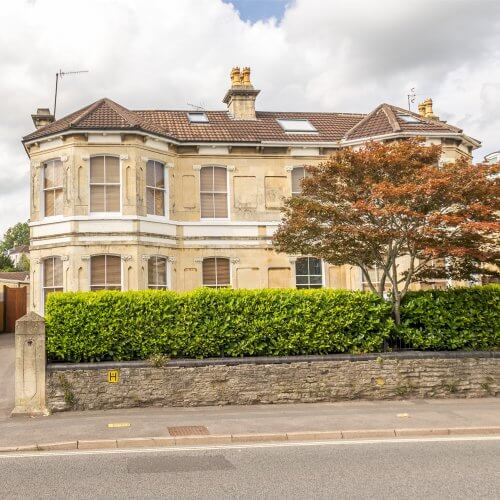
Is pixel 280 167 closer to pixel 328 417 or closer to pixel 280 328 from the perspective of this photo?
pixel 280 328

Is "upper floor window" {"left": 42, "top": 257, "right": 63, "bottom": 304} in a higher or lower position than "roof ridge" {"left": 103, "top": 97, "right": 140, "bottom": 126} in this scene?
lower

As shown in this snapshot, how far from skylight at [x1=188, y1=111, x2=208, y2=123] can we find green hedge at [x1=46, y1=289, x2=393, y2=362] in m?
11.8

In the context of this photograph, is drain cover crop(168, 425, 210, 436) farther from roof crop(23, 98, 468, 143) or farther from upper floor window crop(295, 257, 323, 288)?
roof crop(23, 98, 468, 143)

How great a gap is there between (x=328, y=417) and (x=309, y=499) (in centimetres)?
492

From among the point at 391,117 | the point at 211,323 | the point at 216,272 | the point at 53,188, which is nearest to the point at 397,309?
the point at 211,323

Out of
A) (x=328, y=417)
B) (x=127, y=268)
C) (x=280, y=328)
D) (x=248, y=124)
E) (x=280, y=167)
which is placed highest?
(x=248, y=124)

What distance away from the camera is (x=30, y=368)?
12.3 m

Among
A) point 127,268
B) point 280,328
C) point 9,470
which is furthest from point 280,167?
point 9,470

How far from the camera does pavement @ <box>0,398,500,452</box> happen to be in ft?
32.4

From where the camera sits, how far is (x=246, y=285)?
21.4 meters

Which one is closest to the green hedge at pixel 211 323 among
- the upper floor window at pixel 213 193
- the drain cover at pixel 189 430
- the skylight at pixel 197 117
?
the drain cover at pixel 189 430

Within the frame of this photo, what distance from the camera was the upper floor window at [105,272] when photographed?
19.2 m

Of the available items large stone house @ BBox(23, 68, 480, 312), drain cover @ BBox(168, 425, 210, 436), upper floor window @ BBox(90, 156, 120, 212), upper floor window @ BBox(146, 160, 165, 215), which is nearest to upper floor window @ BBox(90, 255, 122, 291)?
large stone house @ BBox(23, 68, 480, 312)

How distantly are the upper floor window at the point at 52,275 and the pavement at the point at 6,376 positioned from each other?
92.2 inches
